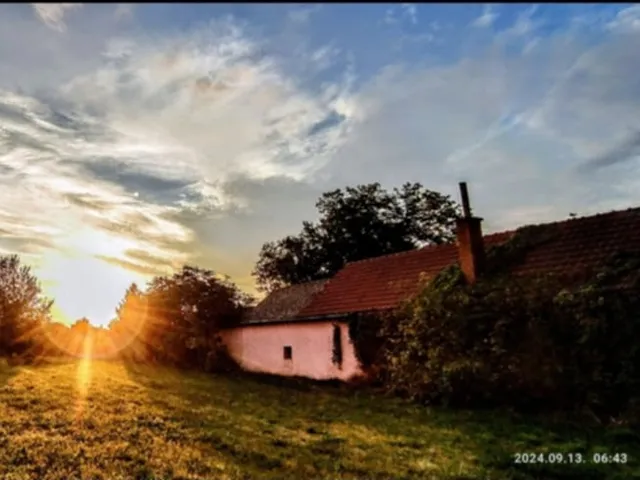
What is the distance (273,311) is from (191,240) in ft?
37.3

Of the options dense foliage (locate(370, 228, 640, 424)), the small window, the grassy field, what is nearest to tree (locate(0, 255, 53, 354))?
the small window

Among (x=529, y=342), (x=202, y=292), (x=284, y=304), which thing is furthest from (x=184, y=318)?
(x=529, y=342)

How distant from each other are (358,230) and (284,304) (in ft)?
59.2

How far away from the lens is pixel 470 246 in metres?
18.8

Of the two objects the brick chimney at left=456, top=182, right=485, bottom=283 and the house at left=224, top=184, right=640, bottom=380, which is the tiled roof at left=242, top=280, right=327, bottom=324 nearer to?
the house at left=224, top=184, right=640, bottom=380

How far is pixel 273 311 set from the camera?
30.9 metres

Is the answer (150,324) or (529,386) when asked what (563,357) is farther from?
(150,324)

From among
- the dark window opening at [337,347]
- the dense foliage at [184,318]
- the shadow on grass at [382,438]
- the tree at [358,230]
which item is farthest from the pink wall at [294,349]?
the tree at [358,230]

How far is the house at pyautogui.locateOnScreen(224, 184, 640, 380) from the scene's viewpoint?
17750mm

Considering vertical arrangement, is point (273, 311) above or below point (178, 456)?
above

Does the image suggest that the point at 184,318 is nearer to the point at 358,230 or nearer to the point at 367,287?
the point at 367,287

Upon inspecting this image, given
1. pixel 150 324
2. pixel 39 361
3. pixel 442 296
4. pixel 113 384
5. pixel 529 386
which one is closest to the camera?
pixel 529 386

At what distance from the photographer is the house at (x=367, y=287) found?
58.2ft

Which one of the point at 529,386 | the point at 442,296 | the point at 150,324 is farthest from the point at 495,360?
the point at 150,324
